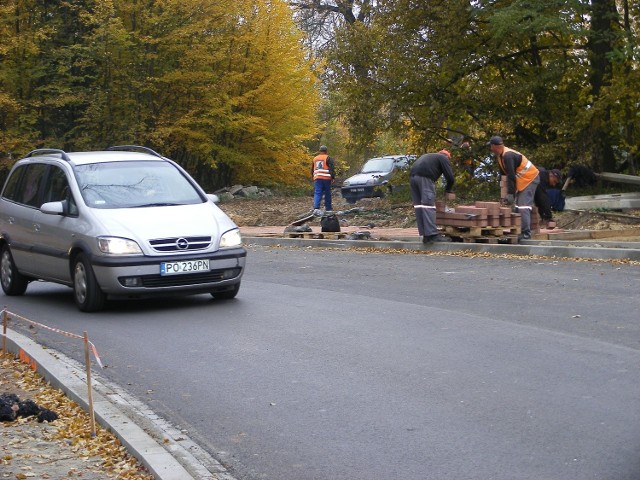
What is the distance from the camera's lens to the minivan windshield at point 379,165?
112 feet

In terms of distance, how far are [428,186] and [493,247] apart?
155cm

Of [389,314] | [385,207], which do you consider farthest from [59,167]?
[385,207]

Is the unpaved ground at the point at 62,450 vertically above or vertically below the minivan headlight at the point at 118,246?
below

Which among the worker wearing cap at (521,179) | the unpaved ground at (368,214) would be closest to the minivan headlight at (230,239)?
the worker wearing cap at (521,179)

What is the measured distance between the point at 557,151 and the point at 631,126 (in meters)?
2.06

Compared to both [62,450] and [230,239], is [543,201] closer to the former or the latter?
[230,239]

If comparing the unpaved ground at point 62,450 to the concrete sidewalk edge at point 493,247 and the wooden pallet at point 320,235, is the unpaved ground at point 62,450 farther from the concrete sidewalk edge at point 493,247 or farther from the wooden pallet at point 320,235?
the wooden pallet at point 320,235

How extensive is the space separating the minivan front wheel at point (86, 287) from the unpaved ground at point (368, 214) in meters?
10.3

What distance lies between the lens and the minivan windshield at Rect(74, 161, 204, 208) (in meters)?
12.2

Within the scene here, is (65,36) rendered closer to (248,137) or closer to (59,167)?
(248,137)

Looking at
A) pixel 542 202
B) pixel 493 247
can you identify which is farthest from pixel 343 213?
pixel 493 247

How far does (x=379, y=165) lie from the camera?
3466 centimetres

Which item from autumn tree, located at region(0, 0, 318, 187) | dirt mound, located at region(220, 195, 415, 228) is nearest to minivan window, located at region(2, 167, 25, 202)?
dirt mound, located at region(220, 195, 415, 228)

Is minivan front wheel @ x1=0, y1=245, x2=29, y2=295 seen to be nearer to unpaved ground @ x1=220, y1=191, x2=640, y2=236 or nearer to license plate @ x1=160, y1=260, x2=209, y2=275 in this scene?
license plate @ x1=160, y1=260, x2=209, y2=275
